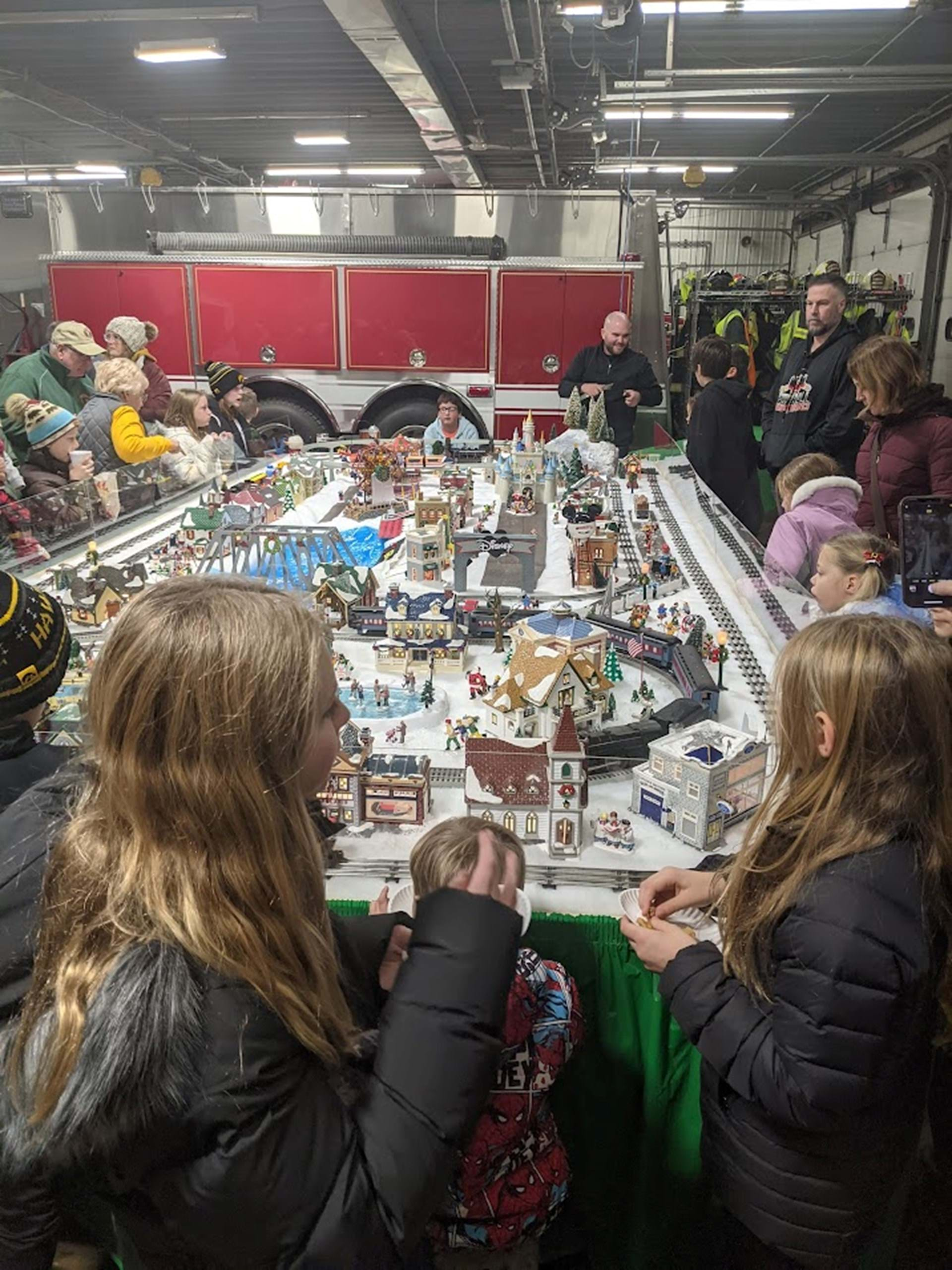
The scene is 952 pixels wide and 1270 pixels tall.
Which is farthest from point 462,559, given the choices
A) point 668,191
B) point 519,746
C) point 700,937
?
point 668,191

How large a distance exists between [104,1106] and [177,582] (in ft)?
2.12

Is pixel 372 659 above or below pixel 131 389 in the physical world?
below

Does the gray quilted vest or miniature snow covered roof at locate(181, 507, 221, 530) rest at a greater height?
the gray quilted vest

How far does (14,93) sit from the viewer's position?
38.0 feet

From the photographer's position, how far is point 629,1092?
2.14 meters

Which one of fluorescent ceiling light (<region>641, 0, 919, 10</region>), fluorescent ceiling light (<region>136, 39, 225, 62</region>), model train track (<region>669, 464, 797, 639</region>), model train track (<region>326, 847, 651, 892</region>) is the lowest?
model train track (<region>326, 847, 651, 892</region>)

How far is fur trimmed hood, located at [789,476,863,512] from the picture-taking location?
4.27 meters

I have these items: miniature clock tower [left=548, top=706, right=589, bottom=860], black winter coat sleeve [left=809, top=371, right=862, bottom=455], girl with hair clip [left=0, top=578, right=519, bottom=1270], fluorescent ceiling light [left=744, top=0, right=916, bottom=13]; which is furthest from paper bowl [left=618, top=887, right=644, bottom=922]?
fluorescent ceiling light [left=744, top=0, right=916, bottom=13]

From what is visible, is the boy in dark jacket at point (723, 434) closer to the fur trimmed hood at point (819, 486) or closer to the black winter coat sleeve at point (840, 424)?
the black winter coat sleeve at point (840, 424)

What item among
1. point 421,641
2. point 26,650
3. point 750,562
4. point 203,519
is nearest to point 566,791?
point 26,650

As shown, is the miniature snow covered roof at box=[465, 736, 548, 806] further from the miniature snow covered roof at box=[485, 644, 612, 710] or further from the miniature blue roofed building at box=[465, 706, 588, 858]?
the miniature snow covered roof at box=[485, 644, 612, 710]

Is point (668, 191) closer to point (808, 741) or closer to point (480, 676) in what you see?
point (480, 676)

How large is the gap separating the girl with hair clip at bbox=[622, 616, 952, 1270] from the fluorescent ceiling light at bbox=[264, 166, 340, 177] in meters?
18.3

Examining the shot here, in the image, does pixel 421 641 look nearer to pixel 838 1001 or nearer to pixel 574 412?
pixel 838 1001
